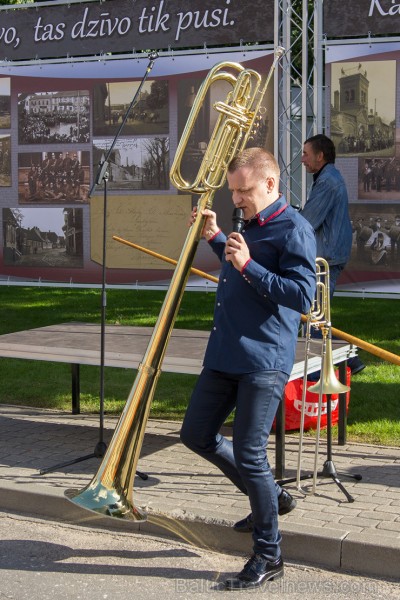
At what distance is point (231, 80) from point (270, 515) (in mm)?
2153

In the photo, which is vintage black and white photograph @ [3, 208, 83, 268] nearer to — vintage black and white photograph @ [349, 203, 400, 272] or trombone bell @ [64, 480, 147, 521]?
vintage black and white photograph @ [349, 203, 400, 272]

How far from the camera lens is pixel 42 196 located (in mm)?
11391

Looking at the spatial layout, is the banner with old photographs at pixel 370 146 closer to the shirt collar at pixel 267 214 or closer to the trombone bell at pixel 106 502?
the shirt collar at pixel 267 214

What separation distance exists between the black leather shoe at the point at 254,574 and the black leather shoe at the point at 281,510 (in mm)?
388

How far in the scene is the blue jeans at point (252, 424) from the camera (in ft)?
14.5

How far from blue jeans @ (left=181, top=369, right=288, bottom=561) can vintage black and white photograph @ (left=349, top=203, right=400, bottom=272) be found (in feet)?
17.9

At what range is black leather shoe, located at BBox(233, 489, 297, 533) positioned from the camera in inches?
195

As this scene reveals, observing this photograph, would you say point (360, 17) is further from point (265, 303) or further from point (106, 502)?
point (106, 502)

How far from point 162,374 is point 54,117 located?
137 inches

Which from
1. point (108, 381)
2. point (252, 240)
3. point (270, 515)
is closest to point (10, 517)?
point (270, 515)

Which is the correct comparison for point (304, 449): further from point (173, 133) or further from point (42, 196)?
point (42, 196)

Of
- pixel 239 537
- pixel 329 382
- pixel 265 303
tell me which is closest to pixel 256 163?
pixel 265 303

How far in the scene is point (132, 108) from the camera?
35.5 feet

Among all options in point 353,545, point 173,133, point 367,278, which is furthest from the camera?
point 173,133
